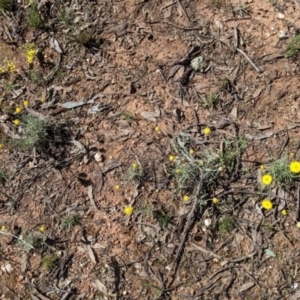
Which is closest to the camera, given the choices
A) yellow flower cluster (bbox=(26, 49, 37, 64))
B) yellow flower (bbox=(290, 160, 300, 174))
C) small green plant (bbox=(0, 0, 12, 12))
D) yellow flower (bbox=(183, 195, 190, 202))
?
yellow flower (bbox=(290, 160, 300, 174))

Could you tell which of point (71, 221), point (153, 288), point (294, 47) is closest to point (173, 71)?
point (294, 47)

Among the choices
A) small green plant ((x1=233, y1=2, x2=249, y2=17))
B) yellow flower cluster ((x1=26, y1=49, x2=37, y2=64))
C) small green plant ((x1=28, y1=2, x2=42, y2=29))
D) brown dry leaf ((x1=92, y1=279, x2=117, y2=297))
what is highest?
small green plant ((x1=28, y1=2, x2=42, y2=29))

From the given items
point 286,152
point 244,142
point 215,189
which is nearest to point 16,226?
point 215,189

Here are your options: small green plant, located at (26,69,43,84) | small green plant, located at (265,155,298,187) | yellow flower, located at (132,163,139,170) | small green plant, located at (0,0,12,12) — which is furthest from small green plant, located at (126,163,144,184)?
small green plant, located at (0,0,12,12)

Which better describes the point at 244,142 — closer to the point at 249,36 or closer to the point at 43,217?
the point at 249,36

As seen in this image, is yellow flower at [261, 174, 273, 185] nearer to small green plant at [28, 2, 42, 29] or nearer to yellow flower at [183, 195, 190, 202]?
yellow flower at [183, 195, 190, 202]

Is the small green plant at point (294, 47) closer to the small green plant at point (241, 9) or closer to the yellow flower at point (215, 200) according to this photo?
the small green plant at point (241, 9)

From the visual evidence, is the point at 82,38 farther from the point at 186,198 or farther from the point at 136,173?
the point at 186,198
